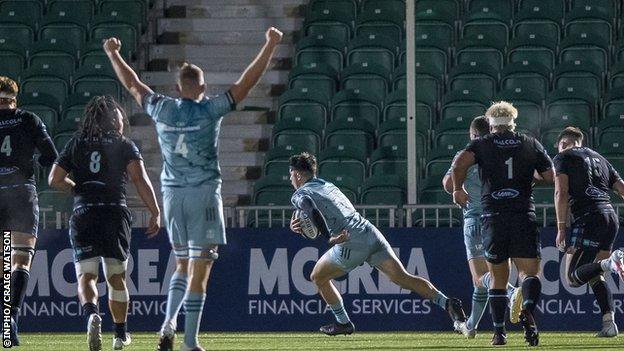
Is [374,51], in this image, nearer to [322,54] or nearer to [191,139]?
[322,54]

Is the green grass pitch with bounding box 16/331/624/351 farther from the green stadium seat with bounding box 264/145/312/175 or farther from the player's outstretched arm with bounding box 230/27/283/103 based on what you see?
the player's outstretched arm with bounding box 230/27/283/103

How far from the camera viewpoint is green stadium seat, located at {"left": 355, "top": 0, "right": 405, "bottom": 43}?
2311 centimetres

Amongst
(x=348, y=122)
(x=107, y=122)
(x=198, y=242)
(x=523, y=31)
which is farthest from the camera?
(x=523, y=31)

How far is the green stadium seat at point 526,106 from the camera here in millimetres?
20812

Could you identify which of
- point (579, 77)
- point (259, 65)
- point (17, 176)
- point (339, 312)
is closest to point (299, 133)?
point (579, 77)

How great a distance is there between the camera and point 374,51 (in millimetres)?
Result: 22625

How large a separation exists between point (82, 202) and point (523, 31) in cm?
1067

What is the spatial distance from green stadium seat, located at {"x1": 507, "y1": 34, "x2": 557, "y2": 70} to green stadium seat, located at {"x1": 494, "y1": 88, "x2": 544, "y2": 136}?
3.82ft

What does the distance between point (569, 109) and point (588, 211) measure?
5473 millimetres

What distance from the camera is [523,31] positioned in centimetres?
2273

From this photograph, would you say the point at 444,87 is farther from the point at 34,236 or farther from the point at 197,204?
the point at 197,204

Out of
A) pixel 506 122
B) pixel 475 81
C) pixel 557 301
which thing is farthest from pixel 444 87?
pixel 506 122

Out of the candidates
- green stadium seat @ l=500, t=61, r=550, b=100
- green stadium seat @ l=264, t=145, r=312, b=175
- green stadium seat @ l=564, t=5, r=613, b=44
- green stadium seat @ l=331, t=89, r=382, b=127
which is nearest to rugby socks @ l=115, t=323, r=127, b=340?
green stadium seat @ l=264, t=145, r=312, b=175

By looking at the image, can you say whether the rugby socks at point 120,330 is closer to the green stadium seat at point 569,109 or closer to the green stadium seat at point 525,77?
the green stadium seat at point 569,109
